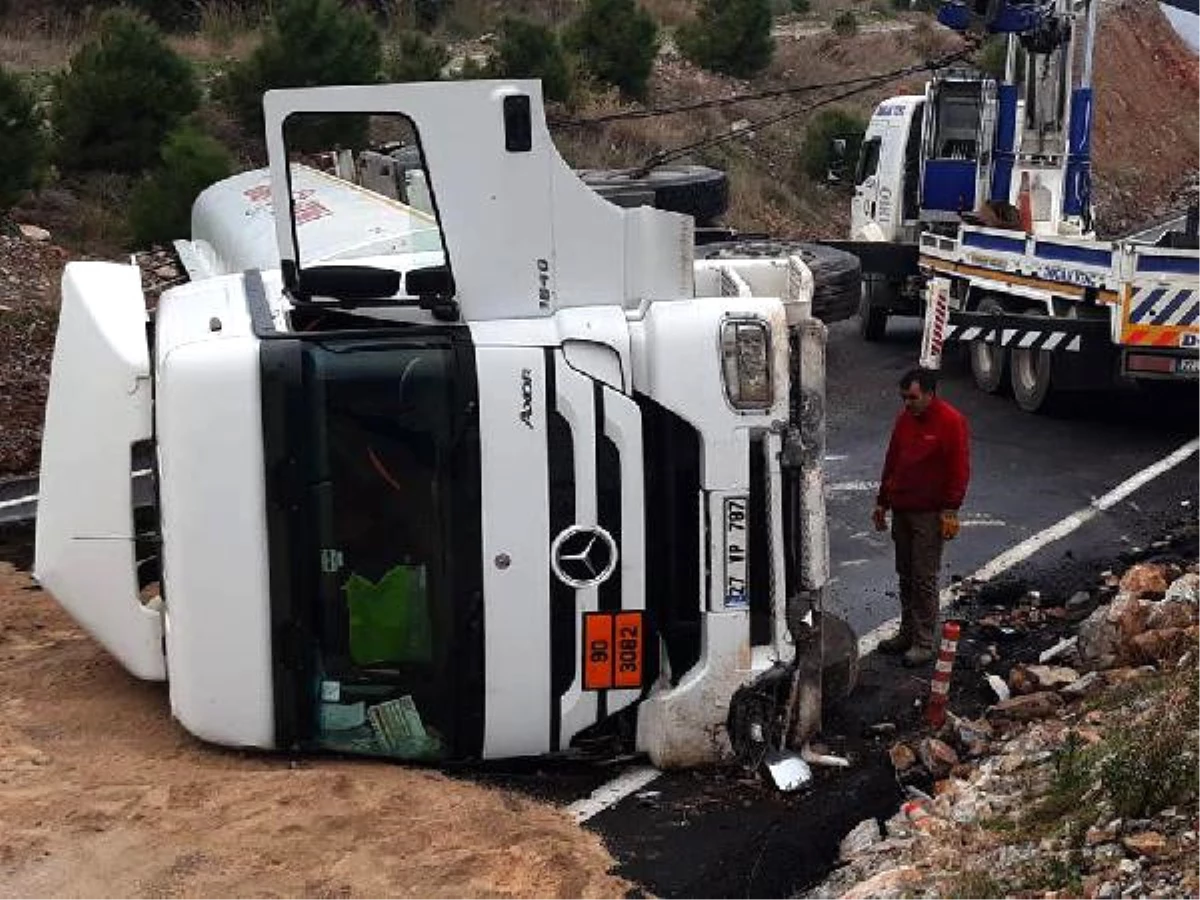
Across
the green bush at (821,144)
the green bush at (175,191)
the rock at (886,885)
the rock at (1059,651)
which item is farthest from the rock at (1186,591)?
the green bush at (821,144)

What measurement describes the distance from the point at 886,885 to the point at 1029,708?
214cm

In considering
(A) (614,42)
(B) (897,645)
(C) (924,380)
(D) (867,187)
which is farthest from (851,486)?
(A) (614,42)

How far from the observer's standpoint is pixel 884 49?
38.2m

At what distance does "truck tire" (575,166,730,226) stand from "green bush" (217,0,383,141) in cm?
542

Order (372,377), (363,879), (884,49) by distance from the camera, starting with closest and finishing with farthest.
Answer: (363,879) < (372,377) < (884,49)

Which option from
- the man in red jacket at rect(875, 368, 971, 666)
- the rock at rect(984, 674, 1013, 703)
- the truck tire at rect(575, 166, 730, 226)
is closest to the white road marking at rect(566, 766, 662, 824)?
the rock at rect(984, 674, 1013, 703)

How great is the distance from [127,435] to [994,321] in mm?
7943

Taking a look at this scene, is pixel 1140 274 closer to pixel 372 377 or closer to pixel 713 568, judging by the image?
pixel 713 568

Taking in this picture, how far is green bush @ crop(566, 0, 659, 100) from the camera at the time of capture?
28234mm

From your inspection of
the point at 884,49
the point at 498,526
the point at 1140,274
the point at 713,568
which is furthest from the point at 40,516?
the point at 884,49

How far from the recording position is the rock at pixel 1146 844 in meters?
4.94

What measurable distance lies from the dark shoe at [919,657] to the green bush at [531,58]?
18.2 metres

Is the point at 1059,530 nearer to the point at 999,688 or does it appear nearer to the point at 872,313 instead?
the point at 999,688

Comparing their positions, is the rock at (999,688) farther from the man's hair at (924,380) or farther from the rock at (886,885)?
the rock at (886,885)
